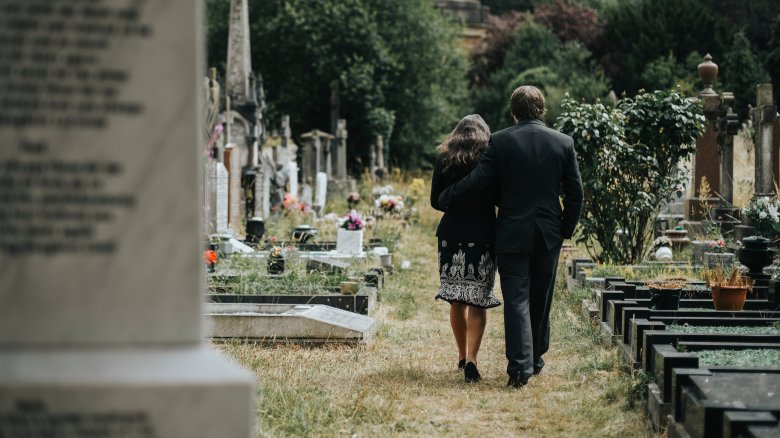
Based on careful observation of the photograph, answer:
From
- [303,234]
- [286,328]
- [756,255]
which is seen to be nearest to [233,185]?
[303,234]

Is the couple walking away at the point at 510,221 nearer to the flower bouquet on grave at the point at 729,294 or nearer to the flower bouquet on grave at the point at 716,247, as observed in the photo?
the flower bouquet on grave at the point at 729,294

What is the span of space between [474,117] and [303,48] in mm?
29320

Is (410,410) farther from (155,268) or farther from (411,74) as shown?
(411,74)

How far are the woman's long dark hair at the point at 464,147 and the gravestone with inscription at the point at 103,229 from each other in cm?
441

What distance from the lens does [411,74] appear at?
3719cm

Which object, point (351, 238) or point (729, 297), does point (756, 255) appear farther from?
point (351, 238)

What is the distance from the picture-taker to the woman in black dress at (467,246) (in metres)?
7.04

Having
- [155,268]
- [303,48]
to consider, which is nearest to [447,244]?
[155,268]

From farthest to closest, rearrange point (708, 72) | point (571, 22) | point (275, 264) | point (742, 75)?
point (571, 22) → point (742, 75) → point (708, 72) → point (275, 264)

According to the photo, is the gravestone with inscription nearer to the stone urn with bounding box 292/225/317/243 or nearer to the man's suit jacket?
the man's suit jacket

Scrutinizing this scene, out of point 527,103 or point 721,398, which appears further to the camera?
point 527,103

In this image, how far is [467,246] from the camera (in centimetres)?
707

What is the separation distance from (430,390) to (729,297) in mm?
2696

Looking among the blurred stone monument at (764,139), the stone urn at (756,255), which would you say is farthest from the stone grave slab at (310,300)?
the blurred stone monument at (764,139)
